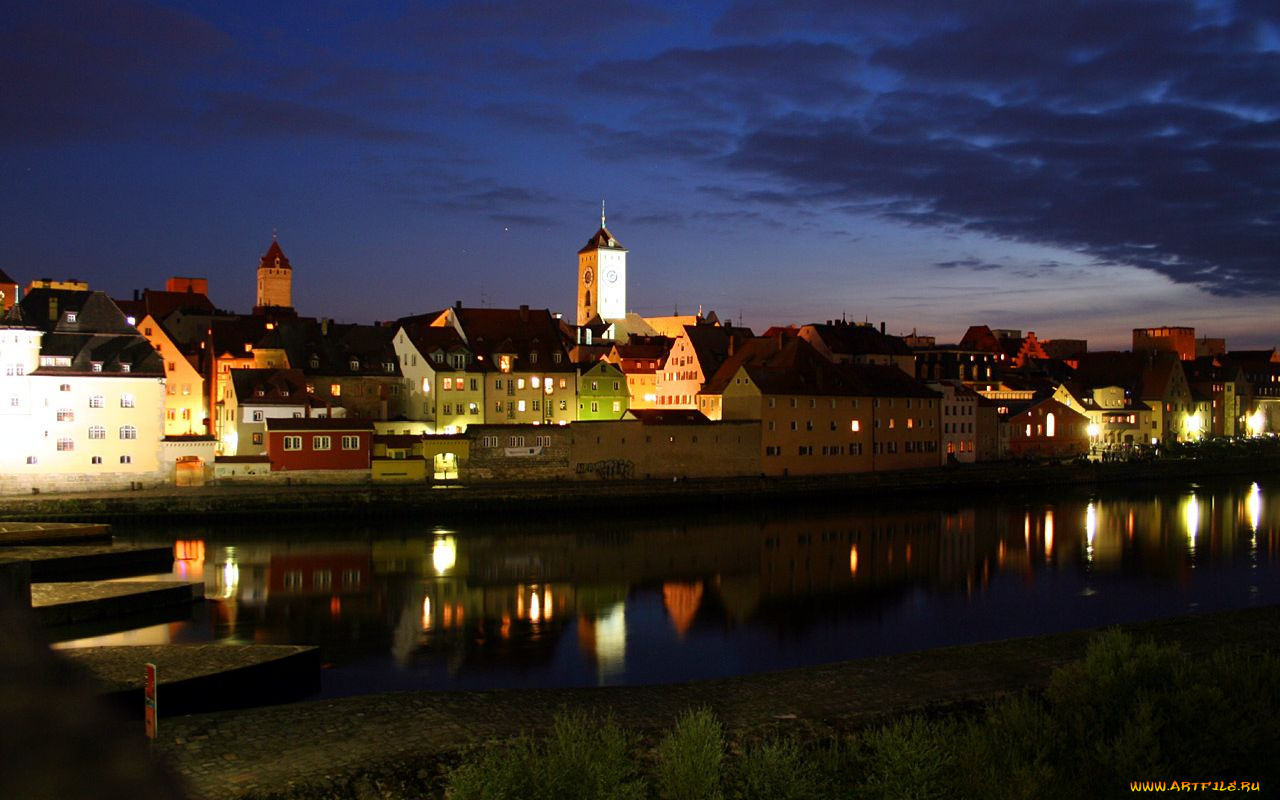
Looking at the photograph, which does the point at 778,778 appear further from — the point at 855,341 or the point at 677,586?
the point at 855,341

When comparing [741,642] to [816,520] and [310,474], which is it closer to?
[816,520]

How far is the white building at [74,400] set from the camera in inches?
1414

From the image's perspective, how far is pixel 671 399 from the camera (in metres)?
55.1

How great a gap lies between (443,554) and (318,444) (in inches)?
425

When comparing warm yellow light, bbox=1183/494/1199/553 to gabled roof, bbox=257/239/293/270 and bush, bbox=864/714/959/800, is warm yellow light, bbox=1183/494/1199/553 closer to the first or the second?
bush, bbox=864/714/959/800

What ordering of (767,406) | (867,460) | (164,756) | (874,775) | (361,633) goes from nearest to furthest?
1. (164,756)
2. (874,775)
3. (361,633)
4. (767,406)
5. (867,460)

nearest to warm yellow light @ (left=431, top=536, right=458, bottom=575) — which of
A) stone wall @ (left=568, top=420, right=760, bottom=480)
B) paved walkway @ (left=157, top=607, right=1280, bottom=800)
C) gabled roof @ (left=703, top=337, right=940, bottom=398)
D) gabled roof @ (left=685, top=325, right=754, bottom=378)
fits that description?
stone wall @ (left=568, top=420, right=760, bottom=480)

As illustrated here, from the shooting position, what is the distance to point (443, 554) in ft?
98.7

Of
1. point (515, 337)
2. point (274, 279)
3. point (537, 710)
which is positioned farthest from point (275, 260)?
point (537, 710)

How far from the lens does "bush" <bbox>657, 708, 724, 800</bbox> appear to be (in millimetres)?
8625

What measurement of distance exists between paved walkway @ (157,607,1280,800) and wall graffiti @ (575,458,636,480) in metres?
27.5

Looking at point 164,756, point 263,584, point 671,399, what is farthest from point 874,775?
point 671,399

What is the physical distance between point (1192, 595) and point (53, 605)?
2458 cm

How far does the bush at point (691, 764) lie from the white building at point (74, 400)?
33060 mm
